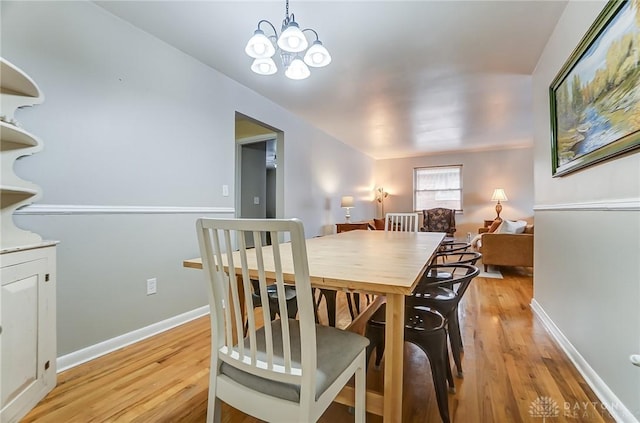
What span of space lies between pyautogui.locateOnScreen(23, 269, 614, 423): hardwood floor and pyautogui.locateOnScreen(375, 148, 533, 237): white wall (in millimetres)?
5040

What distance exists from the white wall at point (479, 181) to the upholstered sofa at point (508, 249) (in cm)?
258

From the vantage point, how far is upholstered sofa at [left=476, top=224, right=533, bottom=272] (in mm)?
3887

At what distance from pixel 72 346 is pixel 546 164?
3.59m

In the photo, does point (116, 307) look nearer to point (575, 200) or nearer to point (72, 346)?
point (72, 346)

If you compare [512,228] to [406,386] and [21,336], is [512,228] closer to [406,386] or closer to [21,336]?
[406,386]

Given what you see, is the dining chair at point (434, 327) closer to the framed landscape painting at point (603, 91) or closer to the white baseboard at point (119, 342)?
the framed landscape painting at point (603, 91)

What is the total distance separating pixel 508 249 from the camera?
399cm

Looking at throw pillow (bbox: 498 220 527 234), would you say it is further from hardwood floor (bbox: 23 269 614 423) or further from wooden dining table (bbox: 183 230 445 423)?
wooden dining table (bbox: 183 230 445 423)

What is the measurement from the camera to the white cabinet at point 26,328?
1.17m

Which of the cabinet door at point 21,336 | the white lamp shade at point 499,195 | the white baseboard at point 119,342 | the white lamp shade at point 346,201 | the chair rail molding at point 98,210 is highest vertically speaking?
the white lamp shade at point 499,195

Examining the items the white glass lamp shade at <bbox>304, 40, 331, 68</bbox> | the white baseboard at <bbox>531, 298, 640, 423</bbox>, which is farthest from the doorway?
the white baseboard at <bbox>531, 298, 640, 423</bbox>

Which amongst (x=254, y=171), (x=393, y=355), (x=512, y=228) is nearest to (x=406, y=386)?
(x=393, y=355)

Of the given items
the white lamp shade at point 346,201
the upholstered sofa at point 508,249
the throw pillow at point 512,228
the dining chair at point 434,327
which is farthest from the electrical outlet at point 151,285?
the throw pillow at point 512,228

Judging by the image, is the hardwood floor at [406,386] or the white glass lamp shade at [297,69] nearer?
the hardwood floor at [406,386]
